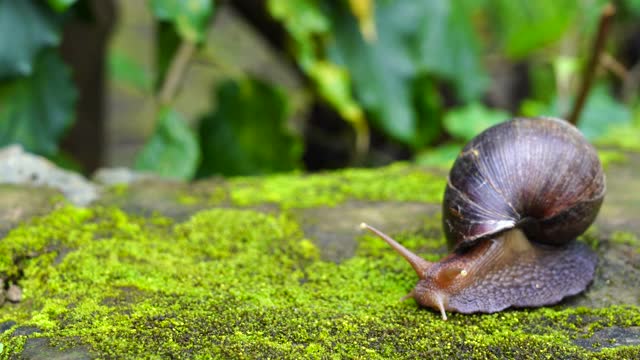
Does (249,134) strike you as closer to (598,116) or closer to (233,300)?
(598,116)

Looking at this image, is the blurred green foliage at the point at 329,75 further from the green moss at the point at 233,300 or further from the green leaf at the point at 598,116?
the green moss at the point at 233,300

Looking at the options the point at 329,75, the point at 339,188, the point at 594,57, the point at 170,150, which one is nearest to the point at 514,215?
the point at 339,188

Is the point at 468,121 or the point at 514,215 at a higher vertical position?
the point at 514,215

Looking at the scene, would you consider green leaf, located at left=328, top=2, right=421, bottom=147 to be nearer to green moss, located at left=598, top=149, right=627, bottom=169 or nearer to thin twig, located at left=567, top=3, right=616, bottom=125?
thin twig, located at left=567, top=3, right=616, bottom=125

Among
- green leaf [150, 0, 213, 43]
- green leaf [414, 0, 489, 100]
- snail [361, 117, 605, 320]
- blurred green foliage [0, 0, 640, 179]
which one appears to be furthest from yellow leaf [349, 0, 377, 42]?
snail [361, 117, 605, 320]

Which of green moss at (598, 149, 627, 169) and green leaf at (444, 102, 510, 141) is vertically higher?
green moss at (598, 149, 627, 169)

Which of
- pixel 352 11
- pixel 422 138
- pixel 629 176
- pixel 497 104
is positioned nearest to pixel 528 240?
pixel 629 176
